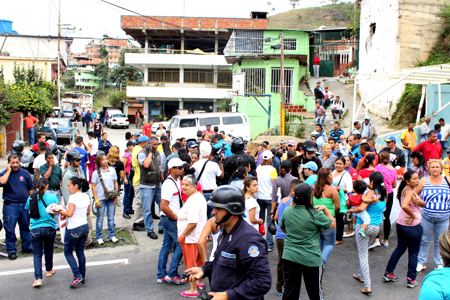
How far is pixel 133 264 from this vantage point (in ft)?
20.0

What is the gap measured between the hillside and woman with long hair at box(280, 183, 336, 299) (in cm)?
7543

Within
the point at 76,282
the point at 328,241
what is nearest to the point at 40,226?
the point at 76,282

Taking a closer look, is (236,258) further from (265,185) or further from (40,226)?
(40,226)

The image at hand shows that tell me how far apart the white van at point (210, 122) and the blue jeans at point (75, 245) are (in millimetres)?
13356

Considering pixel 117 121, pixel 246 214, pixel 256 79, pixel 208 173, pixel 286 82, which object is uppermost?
pixel 256 79

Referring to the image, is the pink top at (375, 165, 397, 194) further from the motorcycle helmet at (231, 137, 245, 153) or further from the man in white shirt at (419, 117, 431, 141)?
the man in white shirt at (419, 117, 431, 141)

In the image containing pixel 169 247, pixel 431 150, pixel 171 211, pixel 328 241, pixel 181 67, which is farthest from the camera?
pixel 181 67

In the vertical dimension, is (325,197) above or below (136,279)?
above

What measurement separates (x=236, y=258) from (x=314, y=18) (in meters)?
89.2

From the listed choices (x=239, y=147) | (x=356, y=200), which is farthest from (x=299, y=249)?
(x=239, y=147)

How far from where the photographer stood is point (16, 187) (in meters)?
6.22

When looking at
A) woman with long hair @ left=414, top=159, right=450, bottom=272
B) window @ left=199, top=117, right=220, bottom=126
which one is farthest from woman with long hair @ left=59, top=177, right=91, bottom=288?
window @ left=199, top=117, right=220, bottom=126

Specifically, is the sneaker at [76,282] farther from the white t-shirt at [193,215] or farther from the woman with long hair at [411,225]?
the woman with long hair at [411,225]

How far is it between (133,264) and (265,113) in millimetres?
17624
